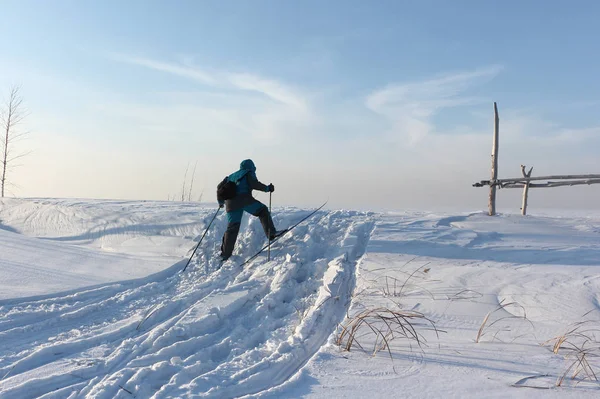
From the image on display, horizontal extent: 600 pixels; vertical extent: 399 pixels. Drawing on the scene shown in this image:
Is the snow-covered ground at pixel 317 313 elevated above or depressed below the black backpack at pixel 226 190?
below

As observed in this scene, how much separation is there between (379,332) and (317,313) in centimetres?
90

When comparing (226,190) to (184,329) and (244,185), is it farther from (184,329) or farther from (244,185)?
(184,329)

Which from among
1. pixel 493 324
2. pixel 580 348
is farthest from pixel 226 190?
pixel 580 348

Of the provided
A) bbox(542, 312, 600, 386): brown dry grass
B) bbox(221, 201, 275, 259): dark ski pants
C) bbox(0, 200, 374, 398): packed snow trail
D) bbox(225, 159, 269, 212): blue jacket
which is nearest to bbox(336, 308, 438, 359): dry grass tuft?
bbox(0, 200, 374, 398): packed snow trail

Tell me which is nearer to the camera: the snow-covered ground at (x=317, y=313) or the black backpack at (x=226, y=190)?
the snow-covered ground at (x=317, y=313)

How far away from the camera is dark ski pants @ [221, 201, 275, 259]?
295 inches

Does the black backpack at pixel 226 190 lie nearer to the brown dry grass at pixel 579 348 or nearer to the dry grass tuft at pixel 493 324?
the dry grass tuft at pixel 493 324

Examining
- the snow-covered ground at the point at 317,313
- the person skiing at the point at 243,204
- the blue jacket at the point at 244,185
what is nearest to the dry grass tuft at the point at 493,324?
the snow-covered ground at the point at 317,313

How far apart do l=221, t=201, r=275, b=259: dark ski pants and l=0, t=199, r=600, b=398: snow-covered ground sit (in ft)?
0.83

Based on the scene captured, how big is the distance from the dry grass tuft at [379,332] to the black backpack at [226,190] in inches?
159

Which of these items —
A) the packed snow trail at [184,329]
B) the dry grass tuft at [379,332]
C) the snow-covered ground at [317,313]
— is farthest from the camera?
the dry grass tuft at [379,332]

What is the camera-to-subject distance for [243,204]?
764cm

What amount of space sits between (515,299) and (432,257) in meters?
1.82

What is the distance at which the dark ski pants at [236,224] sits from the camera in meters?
7.49
